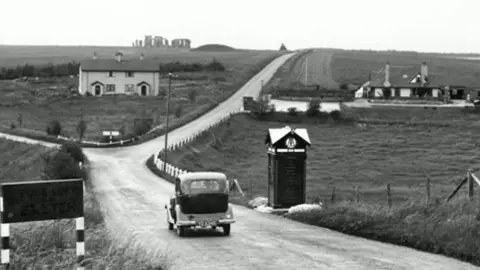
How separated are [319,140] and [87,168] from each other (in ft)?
75.3

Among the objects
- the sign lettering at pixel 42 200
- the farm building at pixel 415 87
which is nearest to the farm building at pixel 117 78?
the farm building at pixel 415 87

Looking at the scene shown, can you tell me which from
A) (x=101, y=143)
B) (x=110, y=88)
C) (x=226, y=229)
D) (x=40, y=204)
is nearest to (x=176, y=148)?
(x=101, y=143)

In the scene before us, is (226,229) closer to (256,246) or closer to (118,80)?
(256,246)

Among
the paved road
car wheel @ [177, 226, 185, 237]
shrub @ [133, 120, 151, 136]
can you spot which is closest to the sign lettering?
the paved road

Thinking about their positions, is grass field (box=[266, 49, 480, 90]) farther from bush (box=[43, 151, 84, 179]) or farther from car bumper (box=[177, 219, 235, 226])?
car bumper (box=[177, 219, 235, 226])

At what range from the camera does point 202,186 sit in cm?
2114

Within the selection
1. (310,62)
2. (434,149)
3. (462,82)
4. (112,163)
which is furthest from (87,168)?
(310,62)

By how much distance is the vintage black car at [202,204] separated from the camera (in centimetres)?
2058

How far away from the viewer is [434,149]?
202 ft

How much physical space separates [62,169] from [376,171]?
1930cm

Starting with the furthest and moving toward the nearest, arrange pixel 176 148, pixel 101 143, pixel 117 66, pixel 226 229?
pixel 117 66
pixel 101 143
pixel 176 148
pixel 226 229

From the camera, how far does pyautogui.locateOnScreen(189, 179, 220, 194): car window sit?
68.8 feet

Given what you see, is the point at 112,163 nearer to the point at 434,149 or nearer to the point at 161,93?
the point at 434,149

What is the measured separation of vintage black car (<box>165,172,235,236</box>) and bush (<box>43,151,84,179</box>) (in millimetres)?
20516
